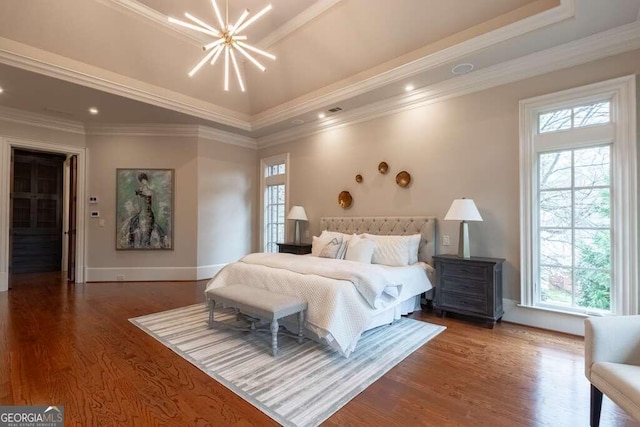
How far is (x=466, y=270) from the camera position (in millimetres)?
3559

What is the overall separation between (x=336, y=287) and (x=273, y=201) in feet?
14.1

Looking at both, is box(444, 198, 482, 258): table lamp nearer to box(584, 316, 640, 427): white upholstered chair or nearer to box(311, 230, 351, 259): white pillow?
box(311, 230, 351, 259): white pillow

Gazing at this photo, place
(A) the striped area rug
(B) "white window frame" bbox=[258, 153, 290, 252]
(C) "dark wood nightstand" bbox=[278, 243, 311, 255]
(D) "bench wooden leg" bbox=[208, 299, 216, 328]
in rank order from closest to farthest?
1. (A) the striped area rug
2. (D) "bench wooden leg" bbox=[208, 299, 216, 328]
3. (C) "dark wood nightstand" bbox=[278, 243, 311, 255]
4. (B) "white window frame" bbox=[258, 153, 290, 252]

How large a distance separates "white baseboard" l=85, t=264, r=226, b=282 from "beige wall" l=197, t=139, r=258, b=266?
255 millimetres

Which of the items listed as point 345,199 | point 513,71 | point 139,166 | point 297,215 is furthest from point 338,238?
point 139,166

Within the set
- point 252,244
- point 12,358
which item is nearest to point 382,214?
point 252,244

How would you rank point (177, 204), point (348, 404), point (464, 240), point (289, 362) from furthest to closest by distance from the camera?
point (177, 204) → point (464, 240) → point (289, 362) → point (348, 404)

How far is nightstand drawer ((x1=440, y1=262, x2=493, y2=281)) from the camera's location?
3.43m

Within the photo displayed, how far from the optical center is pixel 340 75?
183 inches

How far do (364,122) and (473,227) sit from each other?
7.85 ft

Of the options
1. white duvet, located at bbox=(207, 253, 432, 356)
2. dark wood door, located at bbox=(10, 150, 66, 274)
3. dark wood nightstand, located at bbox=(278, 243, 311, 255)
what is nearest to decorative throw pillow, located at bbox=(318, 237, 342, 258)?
white duvet, located at bbox=(207, 253, 432, 356)

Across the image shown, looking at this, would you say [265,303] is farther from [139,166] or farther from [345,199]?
[139,166]

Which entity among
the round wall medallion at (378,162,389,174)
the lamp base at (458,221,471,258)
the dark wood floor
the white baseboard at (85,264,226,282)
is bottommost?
the dark wood floor

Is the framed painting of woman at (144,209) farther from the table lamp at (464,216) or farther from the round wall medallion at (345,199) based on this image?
the table lamp at (464,216)
